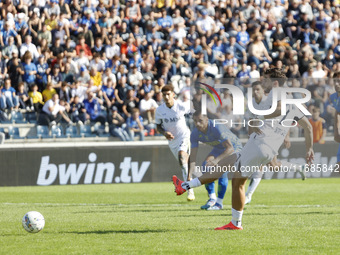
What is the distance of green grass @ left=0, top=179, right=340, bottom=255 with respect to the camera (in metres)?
7.95

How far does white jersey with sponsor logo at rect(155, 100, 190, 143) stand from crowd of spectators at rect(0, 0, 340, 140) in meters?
5.93

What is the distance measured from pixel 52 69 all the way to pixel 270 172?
7603mm

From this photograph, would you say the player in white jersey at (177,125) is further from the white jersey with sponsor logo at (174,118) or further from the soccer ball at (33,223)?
the soccer ball at (33,223)

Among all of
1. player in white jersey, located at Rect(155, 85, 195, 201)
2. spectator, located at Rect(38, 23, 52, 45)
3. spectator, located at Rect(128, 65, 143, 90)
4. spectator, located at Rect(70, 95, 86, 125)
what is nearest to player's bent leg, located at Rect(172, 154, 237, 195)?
player in white jersey, located at Rect(155, 85, 195, 201)

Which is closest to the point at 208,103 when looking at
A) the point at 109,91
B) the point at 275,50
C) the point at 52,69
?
the point at 109,91

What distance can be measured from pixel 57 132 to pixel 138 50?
183 inches

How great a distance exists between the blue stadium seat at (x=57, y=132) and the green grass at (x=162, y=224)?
2.82m

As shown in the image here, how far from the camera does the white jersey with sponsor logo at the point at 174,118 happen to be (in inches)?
570

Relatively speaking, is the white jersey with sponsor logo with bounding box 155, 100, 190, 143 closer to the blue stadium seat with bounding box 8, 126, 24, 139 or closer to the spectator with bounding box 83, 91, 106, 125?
the spectator with bounding box 83, 91, 106, 125

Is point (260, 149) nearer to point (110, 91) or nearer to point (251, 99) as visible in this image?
point (251, 99)

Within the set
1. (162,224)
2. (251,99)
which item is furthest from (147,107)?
(162,224)

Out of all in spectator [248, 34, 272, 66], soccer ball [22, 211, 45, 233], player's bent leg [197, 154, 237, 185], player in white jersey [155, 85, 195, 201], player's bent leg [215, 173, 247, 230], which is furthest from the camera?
spectator [248, 34, 272, 66]

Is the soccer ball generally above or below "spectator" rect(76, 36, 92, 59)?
below

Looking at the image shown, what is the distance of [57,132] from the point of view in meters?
20.2
